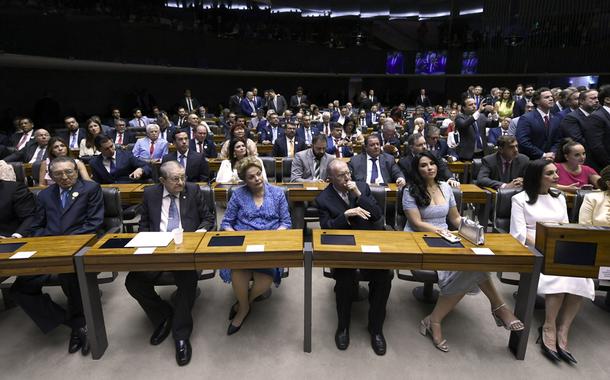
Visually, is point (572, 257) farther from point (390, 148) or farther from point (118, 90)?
point (118, 90)

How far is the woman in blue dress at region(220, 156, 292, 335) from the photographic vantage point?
114 inches

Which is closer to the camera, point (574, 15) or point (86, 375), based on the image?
point (86, 375)

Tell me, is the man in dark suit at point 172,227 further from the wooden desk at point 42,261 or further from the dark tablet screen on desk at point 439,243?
the dark tablet screen on desk at point 439,243

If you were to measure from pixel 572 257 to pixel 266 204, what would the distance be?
209 cm

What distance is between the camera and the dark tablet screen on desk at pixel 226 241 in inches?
96.6

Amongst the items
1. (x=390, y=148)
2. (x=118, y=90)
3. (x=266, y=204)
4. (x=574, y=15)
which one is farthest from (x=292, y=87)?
(x=266, y=204)

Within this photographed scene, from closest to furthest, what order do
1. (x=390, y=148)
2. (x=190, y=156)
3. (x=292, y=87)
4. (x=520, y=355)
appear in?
(x=520, y=355)
(x=190, y=156)
(x=390, y=148)
(x=292, y=87)

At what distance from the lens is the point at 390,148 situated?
521 centimetres

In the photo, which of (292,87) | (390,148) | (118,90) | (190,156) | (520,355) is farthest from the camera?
(292,87)

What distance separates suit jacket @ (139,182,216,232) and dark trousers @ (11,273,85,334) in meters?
0.62

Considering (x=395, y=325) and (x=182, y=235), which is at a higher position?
(x=182, y=235)

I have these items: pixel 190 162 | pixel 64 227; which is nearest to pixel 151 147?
pixel 190 162

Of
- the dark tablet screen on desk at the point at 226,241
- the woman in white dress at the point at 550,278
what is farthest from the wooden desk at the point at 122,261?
the woman in white dress at the point at 550,278

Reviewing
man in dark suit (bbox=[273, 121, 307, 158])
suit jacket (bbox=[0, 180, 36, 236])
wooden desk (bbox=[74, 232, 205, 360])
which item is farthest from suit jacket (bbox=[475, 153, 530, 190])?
suit jacket (bbox=[0, 180, 36, 236])
